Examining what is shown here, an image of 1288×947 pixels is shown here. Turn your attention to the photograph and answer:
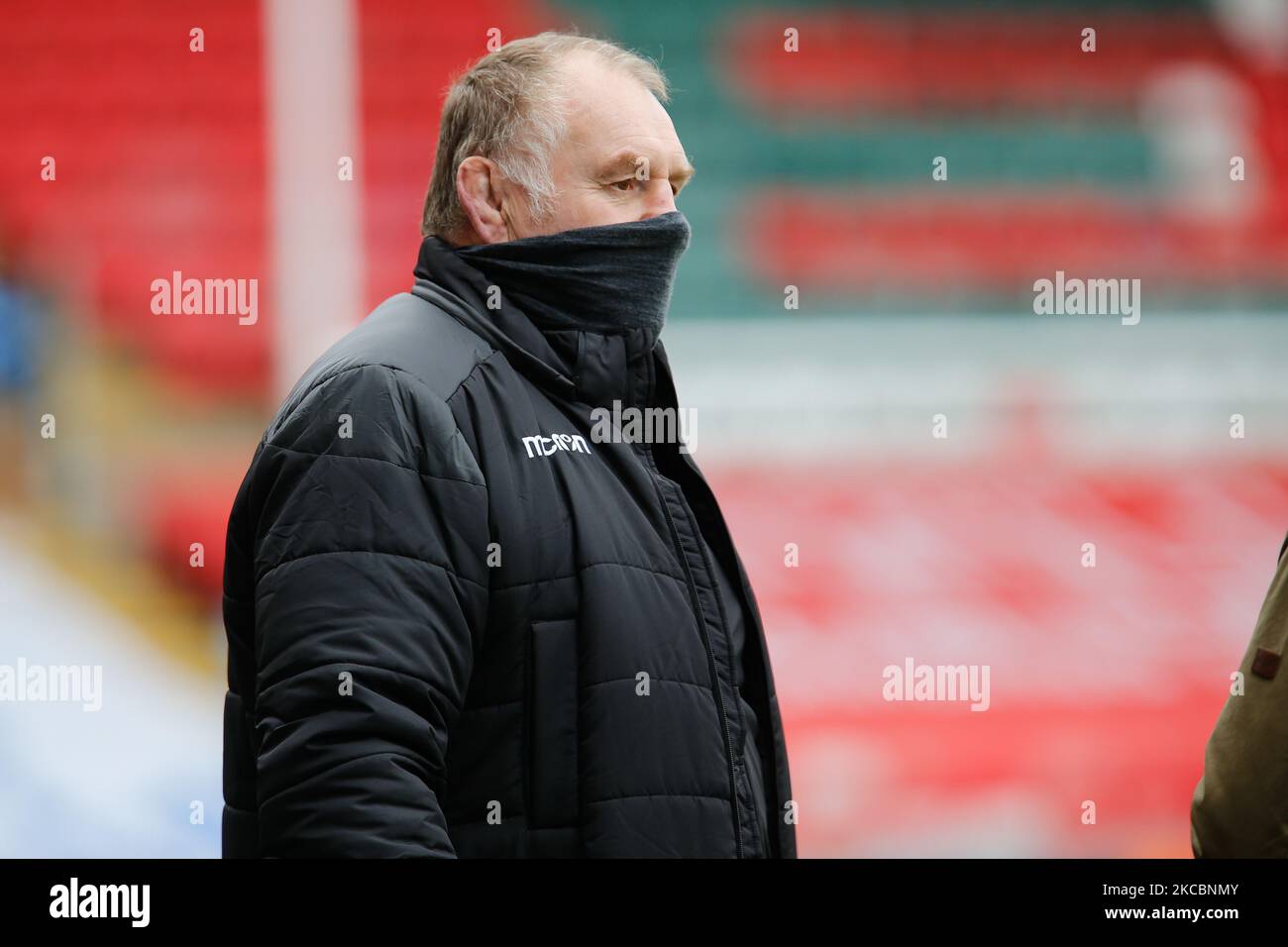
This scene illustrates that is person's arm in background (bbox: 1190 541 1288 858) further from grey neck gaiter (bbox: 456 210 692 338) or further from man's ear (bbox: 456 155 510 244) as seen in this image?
man's ear (bbox: 456 155 510 244)

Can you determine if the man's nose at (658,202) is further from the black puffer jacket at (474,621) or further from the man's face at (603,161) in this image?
the black puffer jacket at (474,621)

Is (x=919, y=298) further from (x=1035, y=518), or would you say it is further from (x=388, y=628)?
(x=388, y=628)

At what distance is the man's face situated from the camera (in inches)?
60.4

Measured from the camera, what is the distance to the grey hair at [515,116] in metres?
1.54

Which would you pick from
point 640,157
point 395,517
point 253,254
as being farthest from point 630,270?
point 253,254

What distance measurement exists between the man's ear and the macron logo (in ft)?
0.88

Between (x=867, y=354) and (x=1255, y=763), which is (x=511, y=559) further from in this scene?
(x=867, y=354)

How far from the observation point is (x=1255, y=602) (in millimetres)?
4156

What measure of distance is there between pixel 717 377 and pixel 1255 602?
1725 mm

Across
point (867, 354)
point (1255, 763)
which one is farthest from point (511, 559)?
point (867, 354)

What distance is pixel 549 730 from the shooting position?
130 centimetres

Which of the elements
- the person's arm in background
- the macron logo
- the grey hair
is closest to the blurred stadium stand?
the person's arm in background

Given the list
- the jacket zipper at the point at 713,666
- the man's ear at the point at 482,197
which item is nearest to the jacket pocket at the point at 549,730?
the jacket zipper at the point at 713,666

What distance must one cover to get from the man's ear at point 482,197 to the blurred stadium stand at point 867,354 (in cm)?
264
